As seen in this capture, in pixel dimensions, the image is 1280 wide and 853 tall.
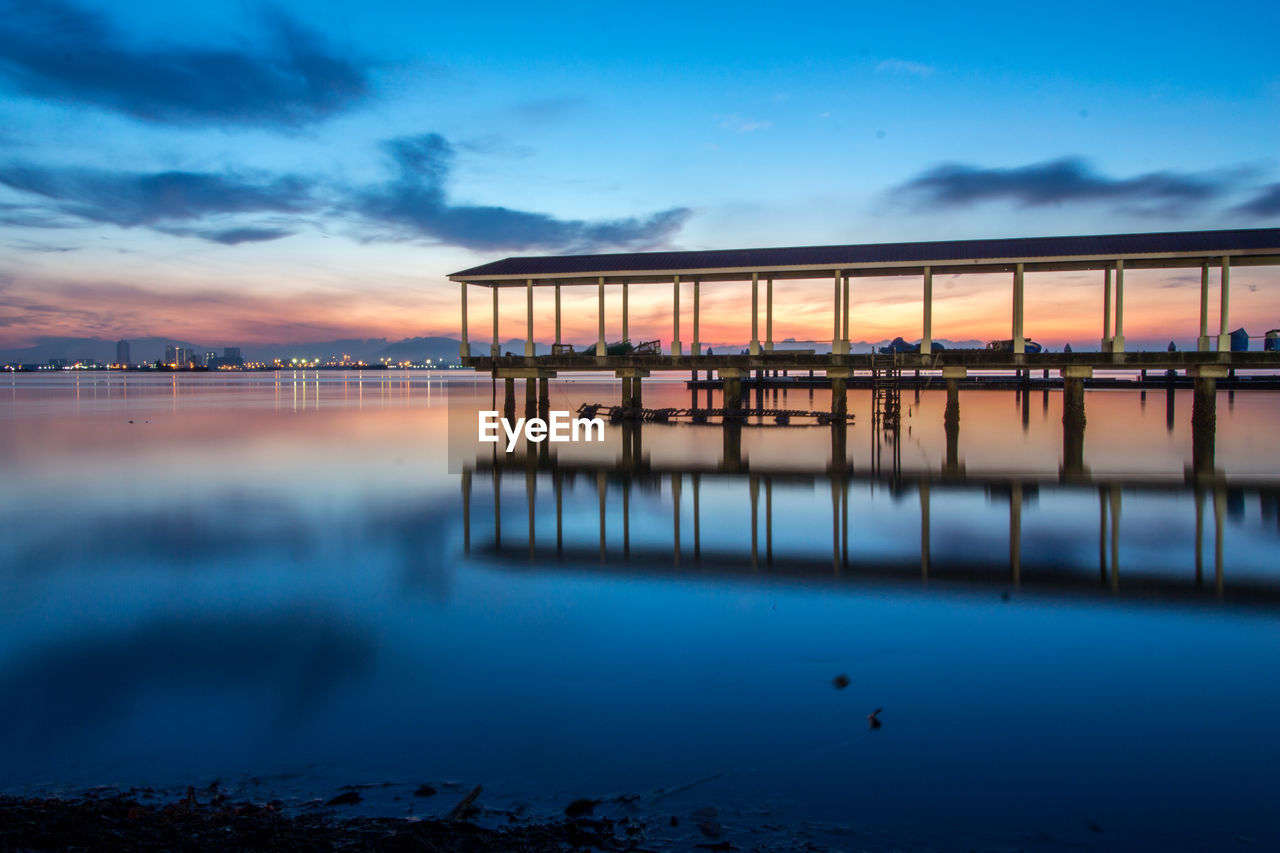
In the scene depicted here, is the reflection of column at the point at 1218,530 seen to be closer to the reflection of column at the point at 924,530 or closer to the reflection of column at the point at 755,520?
the reflection of column at the point at 924,530

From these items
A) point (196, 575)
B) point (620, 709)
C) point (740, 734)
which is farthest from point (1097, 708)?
point (196, 575)

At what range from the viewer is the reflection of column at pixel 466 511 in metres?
11.9

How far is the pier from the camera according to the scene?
24.2 meters

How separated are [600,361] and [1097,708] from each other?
24.9 m

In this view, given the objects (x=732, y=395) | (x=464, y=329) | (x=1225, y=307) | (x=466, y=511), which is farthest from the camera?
(x=732, y=395)

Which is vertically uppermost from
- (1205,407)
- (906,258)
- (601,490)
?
(906,258)

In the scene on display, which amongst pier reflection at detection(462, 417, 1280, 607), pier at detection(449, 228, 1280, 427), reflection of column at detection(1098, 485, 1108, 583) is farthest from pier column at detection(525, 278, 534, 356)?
reflection of column at detection(1098, 485, 1108, 583)

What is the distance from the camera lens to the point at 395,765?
16.1 ft

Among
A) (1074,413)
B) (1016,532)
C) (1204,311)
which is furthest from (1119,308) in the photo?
(1016,532)

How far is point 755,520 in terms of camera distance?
13.4 metres

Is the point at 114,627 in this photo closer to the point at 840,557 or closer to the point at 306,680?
the point at 306,680

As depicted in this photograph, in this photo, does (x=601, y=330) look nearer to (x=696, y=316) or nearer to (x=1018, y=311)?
(x=696, y=316)

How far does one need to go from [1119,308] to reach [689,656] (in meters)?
23.7

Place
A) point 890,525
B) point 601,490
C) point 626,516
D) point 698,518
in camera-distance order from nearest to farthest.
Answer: point 890,525 < point 698,518 < point 626,516 < point 601,490
